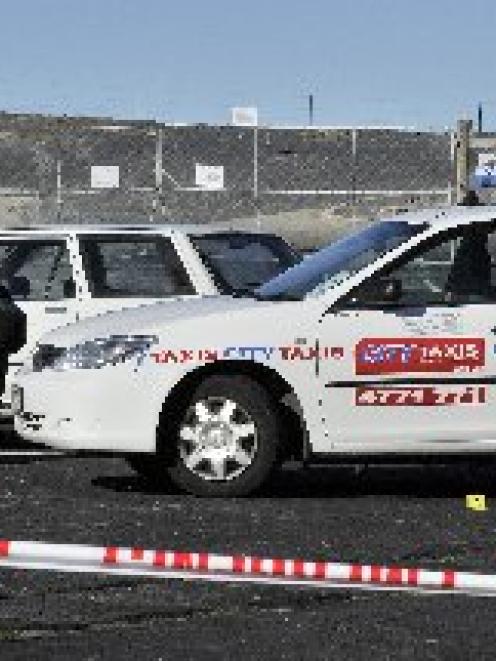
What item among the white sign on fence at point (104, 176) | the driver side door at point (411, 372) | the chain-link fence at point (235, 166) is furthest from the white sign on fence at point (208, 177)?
the chain-link fence at point (235, 166)

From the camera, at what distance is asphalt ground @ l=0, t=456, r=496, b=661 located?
6750mm

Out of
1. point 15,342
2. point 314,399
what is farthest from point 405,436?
point 15,342

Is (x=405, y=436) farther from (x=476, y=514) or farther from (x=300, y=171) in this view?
(x=300, y=171)

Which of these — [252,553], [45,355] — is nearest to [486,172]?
[45,355]

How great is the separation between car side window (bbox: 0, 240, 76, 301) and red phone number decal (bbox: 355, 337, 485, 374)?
3512 millimetres

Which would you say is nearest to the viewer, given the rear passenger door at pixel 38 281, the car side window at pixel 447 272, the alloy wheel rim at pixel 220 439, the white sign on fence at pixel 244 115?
the alloy wheel rim at pixel 220 439

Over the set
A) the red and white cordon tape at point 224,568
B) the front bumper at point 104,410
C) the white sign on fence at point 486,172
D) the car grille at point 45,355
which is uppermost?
the white sign on fence at point 486,172

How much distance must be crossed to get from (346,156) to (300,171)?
3.14 m

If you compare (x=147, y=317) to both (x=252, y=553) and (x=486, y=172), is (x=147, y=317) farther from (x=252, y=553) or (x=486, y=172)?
(x=486, y=172)

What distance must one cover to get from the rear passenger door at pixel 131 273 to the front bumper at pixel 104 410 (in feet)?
8.50

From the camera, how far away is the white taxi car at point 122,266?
44.4 feet

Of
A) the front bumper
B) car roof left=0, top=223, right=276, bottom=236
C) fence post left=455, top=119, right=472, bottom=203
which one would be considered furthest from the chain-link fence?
the front bumper

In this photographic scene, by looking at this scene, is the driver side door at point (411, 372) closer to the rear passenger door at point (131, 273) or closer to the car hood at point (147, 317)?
the car hood at point (147, 317)

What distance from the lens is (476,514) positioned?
10367 mm
